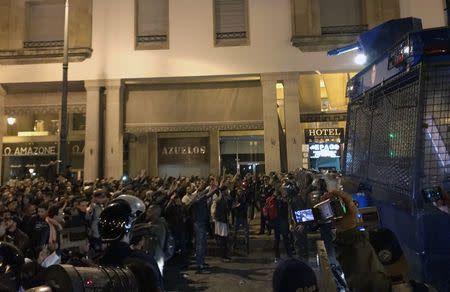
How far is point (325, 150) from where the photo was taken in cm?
1608

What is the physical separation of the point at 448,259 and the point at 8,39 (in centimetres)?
2004

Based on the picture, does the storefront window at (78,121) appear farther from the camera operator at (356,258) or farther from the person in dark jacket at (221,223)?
the camera operator at (356,258)

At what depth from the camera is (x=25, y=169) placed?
56.8ft

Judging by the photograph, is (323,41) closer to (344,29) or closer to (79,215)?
(344,29)

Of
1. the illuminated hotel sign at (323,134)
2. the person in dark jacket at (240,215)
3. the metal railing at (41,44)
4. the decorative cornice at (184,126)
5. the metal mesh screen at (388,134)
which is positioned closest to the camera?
the metal mesh screen at (388,134)

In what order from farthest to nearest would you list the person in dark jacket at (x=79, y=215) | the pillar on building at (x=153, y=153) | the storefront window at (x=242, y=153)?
the storefront window at (x=242, y=153), the pillar on building at (x=153, y=153), the person in dark jacket at (x=79, y=215)

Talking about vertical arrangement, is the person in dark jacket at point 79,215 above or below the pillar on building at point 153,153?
below

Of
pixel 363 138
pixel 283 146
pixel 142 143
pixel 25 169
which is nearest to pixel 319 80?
pixel 283 146

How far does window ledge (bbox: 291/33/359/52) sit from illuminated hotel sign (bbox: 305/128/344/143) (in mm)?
4024

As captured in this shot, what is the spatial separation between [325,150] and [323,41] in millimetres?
5314

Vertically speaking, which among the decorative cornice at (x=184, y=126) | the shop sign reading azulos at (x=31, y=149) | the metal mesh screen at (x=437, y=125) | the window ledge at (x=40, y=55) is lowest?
the metal mesh screen at (x=437, y=125)

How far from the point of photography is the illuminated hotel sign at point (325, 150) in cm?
1605

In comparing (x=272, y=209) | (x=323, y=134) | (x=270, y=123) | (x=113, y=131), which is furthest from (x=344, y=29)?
(x=113, y=131)

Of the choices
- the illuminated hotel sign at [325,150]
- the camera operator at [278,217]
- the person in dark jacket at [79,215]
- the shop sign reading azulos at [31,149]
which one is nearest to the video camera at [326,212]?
the person in dark jacket at [79,215]
